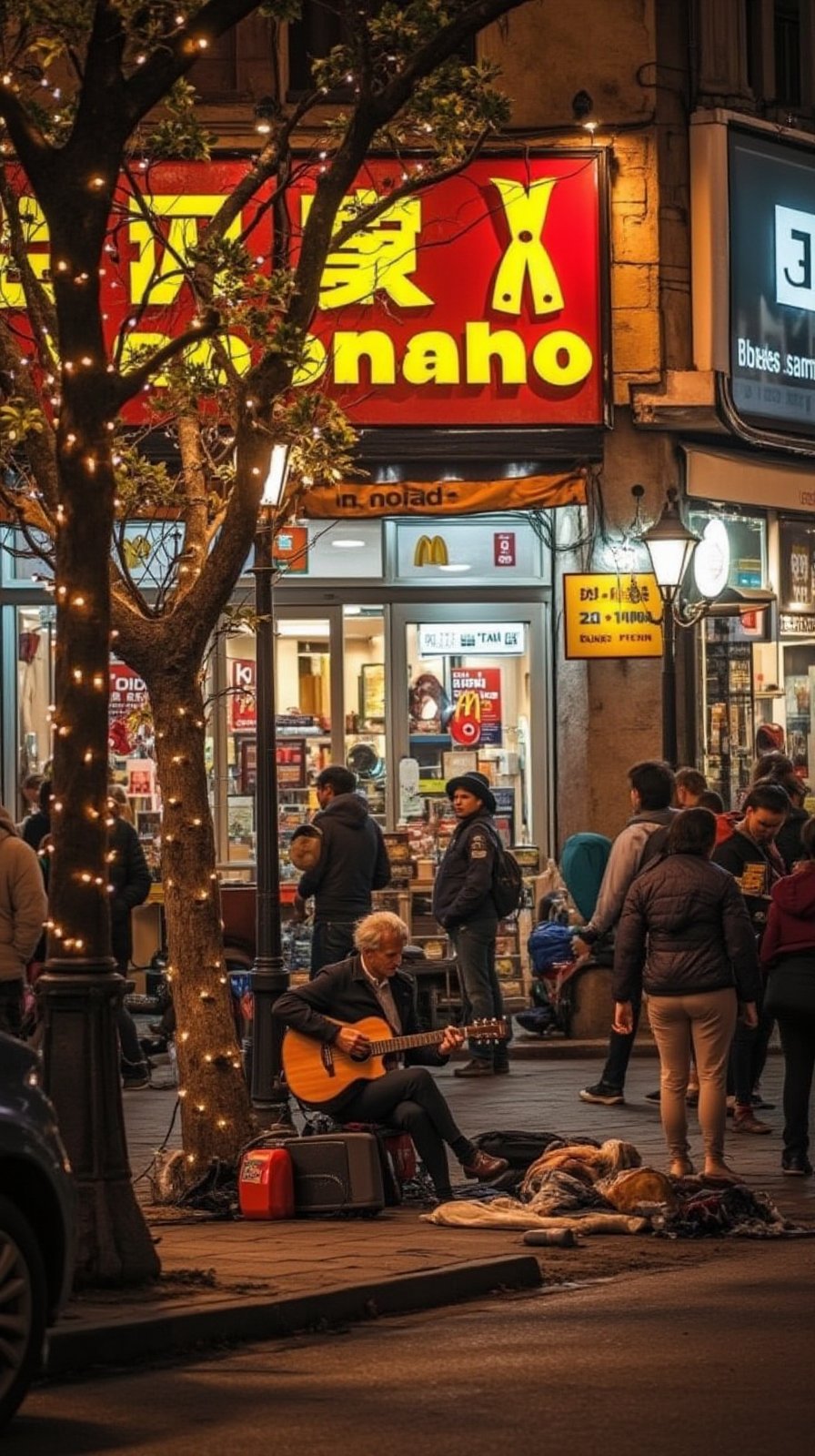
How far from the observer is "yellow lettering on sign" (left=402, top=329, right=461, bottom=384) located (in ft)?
67.1

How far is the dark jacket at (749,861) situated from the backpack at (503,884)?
2.29 metres

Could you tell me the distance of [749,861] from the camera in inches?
592

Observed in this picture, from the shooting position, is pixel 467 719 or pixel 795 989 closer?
pixel 795 989

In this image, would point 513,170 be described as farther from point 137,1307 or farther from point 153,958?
point 137,1307

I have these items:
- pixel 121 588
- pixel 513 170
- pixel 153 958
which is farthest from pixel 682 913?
pixel 513 170

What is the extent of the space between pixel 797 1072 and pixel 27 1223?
21.1 feet

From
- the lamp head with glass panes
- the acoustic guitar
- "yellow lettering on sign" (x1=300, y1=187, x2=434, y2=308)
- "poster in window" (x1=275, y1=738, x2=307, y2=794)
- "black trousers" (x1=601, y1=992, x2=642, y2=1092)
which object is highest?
"yellow lettering on sign" (x1=300, y1=187, x2=434, y2=308)

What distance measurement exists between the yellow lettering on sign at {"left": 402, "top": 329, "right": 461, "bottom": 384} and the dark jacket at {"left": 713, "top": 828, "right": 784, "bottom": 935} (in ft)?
21.0

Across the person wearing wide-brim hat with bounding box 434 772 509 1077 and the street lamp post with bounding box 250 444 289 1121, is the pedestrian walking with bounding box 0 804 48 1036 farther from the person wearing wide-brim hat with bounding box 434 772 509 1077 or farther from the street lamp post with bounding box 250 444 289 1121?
the person wearing wide-brim hat with bounding box 434 772 509 1077

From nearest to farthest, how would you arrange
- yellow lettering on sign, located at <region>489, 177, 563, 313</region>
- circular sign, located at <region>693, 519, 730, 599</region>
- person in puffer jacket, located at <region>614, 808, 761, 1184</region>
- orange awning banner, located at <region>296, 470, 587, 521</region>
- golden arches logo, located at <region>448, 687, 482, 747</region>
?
1. person in puffer jacket, located at <region>614, 808, 761, 1184</region>
2. orange awning banner, located at <region>296, 470, 587, 521</region>
3. yellow lettering on sign, located at <region>489, 177, 563, 313</region>
4. circular sign, located at <region>693, 519, 730, 599</region>
5. golden arches logo, located at <region>448, 687, 482, 747</region>

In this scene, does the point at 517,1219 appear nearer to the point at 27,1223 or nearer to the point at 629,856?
the point at 27,1223

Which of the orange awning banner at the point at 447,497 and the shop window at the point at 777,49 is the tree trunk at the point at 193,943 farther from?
the shop window at the point at 777,49

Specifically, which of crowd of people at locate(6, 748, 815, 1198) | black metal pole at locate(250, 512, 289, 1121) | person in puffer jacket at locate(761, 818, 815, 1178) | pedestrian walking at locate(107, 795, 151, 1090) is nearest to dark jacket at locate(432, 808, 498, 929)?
crowd of people at locate(6, 748, 815, 1198)

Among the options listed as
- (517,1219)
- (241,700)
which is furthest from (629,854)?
(241,700)
